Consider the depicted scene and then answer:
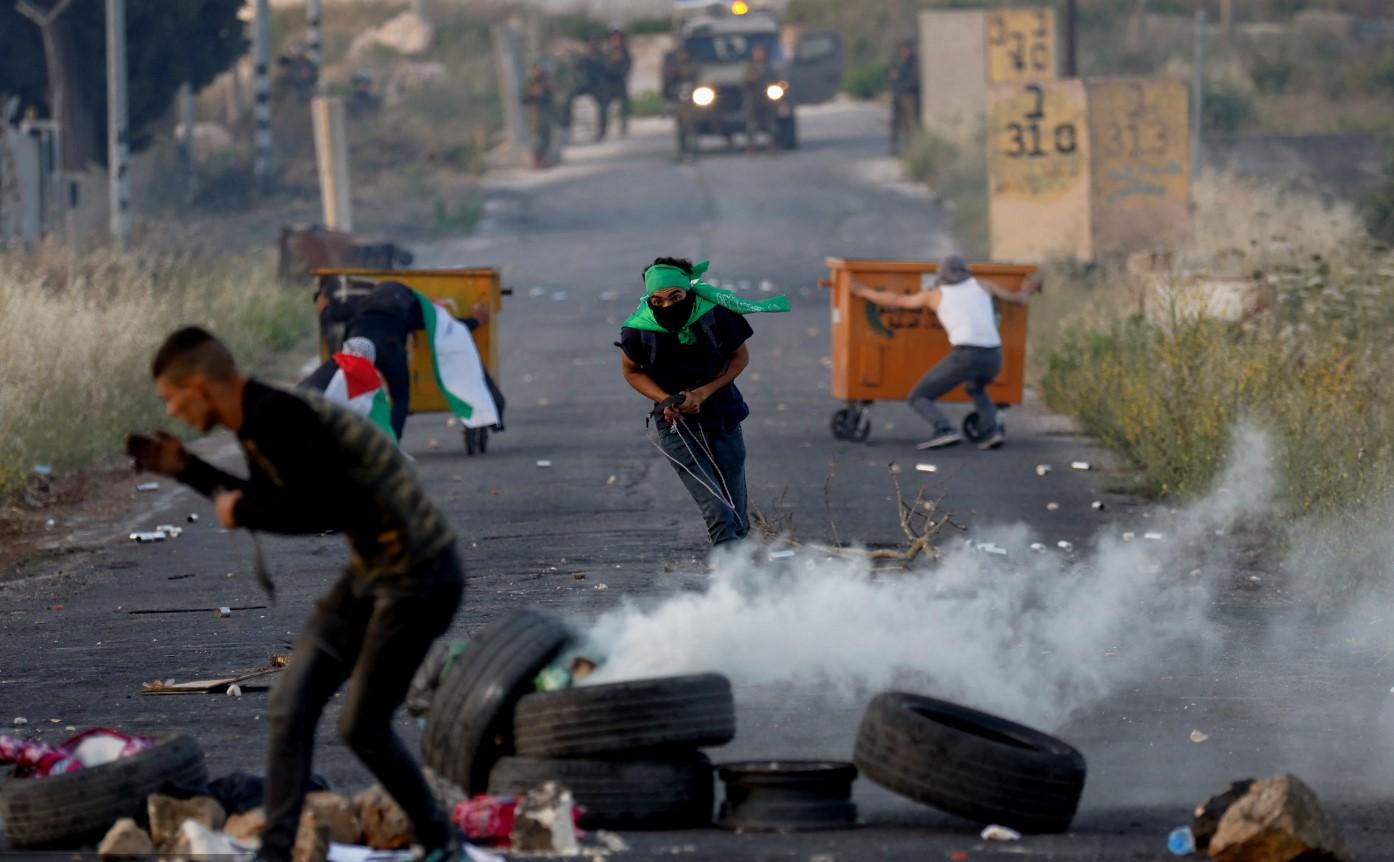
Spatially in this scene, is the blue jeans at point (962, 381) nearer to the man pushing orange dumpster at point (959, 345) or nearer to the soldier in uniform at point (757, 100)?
the man pushing orange dumpster at point (959, 345)

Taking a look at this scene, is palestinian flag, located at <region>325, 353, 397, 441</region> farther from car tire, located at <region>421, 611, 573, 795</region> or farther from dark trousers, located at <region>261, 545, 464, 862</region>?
dark trousers, located at <region>261, 545, 464, 862</region>

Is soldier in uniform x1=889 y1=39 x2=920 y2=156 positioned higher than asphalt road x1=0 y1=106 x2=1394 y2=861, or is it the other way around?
soldier in uniform x1=889 y1=39 x2=920 y2=156

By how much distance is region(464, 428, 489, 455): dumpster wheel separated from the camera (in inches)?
641

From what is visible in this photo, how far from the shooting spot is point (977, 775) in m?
→ 6.43

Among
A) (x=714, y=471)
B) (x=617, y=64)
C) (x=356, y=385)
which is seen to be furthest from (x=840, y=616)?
(x=617, y=64)

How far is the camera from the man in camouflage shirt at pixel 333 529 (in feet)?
17.9

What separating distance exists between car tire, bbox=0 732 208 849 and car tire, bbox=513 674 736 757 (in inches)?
44.7

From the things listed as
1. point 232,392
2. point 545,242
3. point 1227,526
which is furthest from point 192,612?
point 545,242

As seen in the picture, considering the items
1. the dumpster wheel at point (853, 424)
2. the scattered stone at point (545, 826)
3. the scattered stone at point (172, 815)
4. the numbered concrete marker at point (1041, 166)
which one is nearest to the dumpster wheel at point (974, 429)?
the dumpster wheel at point (853, 424)

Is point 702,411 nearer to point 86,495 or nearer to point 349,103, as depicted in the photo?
point 86,495

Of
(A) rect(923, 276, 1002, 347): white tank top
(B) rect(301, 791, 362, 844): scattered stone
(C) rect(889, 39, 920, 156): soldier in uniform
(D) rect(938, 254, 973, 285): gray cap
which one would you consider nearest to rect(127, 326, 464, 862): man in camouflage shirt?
(B) rect(301, 791, 362, 844): scattered stone

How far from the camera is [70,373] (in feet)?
56.6

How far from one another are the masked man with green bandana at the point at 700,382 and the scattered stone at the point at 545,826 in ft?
11.6

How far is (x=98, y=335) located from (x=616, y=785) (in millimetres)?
13120
